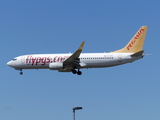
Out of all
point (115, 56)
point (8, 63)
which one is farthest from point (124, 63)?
point (8, 63)

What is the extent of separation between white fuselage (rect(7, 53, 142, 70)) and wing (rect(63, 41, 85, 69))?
84 cm

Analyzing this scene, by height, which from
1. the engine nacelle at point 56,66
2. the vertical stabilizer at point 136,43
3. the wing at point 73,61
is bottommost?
the engine nacelle at point 56,66

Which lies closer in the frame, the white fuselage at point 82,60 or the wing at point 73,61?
the wing at point 73,61

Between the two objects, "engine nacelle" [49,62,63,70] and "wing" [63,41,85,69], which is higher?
"wing" [63,41,85,69]

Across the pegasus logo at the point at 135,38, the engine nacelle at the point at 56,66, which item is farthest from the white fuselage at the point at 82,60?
the pegasus logo at the point at 135,38

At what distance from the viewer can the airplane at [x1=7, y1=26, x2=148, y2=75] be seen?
73.5 metres

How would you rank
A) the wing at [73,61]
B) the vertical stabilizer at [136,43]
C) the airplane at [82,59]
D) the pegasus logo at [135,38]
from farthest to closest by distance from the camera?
the pegasus logo at [135,38] < the vertical stabilizer at [136,43] < the airplane at [82,59] < the wing at [73,61]

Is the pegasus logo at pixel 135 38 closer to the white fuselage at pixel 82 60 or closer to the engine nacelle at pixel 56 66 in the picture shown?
the white fuselage at pixel 82 60

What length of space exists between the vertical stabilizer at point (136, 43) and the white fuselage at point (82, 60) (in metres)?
2.27

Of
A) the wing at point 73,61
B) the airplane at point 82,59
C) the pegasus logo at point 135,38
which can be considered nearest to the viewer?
the wing at point 73,61

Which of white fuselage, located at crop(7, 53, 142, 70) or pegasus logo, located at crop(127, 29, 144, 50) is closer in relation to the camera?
white fuselage, located at crop(7, 53, 142, 70)

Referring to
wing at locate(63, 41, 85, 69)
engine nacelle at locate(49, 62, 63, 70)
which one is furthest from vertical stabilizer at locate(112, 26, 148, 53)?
engine nacelle at locate(49, 62, 63, 70)

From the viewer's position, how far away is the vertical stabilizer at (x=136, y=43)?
75.9 meters

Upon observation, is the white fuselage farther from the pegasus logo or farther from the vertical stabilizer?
the pegasus logo
